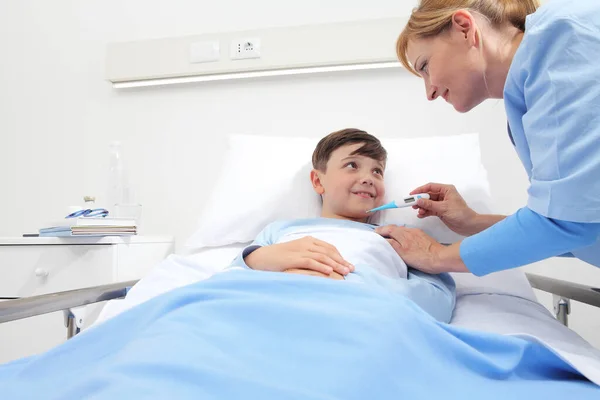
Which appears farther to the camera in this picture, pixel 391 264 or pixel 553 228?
pixel 391 264

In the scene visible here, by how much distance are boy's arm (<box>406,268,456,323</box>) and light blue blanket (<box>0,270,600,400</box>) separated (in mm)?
274

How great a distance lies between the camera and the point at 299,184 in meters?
1.63

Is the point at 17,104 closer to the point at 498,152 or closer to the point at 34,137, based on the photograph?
the point at 34,137

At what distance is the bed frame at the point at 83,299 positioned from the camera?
98 cm

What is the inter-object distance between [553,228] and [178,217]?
163cm

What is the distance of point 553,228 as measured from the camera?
34.9 inches

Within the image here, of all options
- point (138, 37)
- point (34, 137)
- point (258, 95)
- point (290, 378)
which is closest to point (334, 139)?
point (258, 95)

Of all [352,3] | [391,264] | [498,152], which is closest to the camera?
[391,264]

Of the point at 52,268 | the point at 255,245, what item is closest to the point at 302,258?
the point at 255,245

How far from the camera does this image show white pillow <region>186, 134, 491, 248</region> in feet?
5.05

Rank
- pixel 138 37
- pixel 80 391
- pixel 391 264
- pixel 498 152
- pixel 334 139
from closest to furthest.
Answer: pixel 80 391, pixel 391 264, pixel 334 139, pixel 498 152, pixel 138 37

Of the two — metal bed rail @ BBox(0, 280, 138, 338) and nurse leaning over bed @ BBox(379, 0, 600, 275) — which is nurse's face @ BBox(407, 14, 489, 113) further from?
metal bed rail @ BBox(0, 280, 138, 338)

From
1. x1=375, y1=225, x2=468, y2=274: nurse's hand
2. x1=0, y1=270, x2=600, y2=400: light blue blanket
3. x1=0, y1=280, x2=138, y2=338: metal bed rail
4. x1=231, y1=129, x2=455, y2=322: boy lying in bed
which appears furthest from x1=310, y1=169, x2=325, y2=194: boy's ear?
x1=0, y1=270, x2=600, y2=400: light blue blanket

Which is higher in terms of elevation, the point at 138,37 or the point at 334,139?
the point at 138,37
